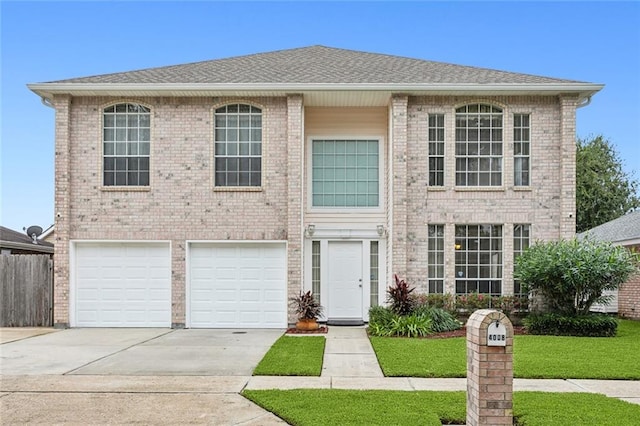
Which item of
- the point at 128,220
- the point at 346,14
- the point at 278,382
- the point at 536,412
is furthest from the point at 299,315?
the point at 346,14

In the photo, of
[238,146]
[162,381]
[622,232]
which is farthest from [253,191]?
[622,232]

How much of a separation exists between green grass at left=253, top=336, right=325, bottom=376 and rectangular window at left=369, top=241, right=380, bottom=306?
310cm

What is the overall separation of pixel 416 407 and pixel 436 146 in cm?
942

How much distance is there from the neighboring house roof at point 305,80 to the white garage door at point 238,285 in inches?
155

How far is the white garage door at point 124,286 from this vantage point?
14766 mm

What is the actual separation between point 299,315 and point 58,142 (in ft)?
24.0

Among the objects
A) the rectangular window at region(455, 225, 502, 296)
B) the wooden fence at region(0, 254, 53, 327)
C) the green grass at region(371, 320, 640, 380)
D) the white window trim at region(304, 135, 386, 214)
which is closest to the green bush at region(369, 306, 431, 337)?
the green grass at region(371, 320, 640, 380)

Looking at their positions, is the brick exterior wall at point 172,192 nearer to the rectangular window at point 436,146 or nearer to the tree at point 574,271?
the rectangular window at point 436,146

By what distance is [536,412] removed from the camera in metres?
6.41

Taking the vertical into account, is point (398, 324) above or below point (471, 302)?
below

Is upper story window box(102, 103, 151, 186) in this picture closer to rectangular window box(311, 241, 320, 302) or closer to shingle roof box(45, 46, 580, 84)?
shingle roof box(45, 46, 580, 84)

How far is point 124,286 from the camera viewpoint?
48.6 feet

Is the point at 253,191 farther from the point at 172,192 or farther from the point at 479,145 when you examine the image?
the point at 479,145

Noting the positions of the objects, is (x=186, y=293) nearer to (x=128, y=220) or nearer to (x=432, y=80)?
(x=128, y=220)
